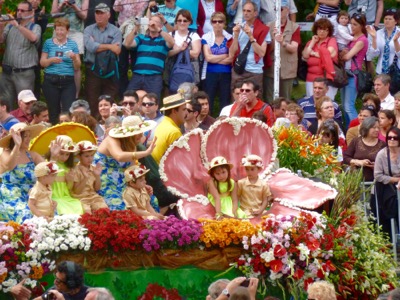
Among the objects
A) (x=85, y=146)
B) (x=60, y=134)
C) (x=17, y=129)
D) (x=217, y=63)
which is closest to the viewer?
(x=17, y=129)

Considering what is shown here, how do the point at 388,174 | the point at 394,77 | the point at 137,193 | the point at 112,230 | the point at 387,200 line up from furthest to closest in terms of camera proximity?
the point at 394,77 < the point at 388,174 < the point at 387,200 < the point at 137,193 < the point at 112,230

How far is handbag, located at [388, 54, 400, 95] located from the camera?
20406 millimetres

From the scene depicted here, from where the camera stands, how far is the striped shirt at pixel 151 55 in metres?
19.1

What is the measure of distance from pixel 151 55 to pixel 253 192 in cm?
496

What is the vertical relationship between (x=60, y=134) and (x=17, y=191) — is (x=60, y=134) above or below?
above

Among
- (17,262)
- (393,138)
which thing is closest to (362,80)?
(393,138)

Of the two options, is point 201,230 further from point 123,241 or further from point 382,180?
point 382,180

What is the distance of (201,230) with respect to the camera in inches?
534

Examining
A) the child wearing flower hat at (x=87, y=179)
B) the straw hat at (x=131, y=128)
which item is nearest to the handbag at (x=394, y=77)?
the straw hat at (x=131, y=128)

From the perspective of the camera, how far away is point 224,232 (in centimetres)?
1355

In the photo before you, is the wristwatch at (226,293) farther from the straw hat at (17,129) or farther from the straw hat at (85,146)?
the straw hat at (17,129)

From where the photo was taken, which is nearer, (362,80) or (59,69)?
(59,69)

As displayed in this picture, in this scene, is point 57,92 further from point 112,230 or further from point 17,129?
point 112,230

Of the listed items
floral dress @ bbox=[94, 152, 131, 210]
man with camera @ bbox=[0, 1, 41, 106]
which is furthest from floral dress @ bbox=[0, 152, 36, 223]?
man with camera @ bbox=[0, 1, 41, 106]
